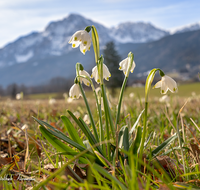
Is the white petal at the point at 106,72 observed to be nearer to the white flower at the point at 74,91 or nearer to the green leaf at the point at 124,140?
the white flower at the point at 74,91

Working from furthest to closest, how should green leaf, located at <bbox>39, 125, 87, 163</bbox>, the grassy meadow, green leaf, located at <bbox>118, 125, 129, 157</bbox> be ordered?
green leaf, located at <bbox>118, 125, 129, 157</bbox> < green leaf, located at <bbox>39, 125, 87, 163</bbox> < the grassy meadow

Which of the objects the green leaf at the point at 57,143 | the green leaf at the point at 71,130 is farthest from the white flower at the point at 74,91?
the green leaf at the point at 57,143

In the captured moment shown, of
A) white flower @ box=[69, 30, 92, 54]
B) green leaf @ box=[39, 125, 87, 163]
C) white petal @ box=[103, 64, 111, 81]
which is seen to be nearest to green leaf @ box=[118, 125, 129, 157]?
green leaf @ box=[39, 125, 87, 163]

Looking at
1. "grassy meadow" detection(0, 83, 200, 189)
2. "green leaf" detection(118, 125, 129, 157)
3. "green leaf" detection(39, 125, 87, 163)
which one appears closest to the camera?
"grassy meadow" detection(0, 83, 200, 189)

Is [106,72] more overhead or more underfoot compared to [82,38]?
more underfoot

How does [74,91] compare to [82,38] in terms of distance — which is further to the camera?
[74,91]

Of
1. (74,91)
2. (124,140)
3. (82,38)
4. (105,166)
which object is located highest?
(82,38)

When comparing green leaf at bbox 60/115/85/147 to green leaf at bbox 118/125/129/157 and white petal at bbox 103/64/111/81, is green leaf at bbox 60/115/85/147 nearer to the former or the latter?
green leaf at bbox 118/125/129/157

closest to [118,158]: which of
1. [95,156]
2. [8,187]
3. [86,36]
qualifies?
[95,156]

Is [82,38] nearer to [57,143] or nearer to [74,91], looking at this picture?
[74,91]

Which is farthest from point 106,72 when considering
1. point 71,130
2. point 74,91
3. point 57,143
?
point 57,143

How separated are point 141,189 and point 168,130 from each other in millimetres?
1302

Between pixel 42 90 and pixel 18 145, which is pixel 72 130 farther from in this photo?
pixel 42 90

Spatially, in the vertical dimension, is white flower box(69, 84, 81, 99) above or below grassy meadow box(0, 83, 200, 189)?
above
